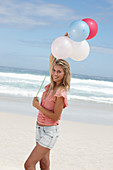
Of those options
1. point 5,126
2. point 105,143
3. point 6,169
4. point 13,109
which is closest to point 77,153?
point 105,143

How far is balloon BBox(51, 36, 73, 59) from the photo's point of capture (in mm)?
2651

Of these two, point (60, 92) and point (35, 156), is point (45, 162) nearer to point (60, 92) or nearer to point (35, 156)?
point (35, 156)

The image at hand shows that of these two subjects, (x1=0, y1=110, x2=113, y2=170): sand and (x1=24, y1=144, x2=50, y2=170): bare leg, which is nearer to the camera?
(x1=24, y1=144, x2=50, y2=170): bare leg

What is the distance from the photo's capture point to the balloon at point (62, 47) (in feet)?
8.70

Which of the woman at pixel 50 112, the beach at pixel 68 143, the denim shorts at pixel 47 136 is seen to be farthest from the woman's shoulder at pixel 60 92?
the beach at pixel 68 143

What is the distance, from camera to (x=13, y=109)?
8305 millimetres

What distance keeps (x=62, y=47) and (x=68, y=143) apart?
296 cm

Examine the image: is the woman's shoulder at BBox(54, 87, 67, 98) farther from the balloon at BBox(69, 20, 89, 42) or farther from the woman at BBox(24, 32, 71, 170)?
the balloon at BBox(69, 20, 89, 42)

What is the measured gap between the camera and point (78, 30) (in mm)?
2627

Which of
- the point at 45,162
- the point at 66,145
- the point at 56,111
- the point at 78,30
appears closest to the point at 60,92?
the point at 56,111

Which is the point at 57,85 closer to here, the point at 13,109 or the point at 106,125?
the point at 106,125

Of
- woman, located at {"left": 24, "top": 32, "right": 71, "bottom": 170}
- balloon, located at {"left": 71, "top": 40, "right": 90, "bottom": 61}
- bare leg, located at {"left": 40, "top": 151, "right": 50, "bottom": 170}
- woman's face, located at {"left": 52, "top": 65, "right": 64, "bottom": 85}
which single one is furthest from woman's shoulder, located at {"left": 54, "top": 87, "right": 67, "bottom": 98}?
bare leg, located at {"left": 40, "top": 151, "right": 50, "bottom": 170}

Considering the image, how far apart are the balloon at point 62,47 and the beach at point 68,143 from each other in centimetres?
200

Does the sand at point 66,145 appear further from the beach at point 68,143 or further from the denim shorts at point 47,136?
the denim shorts at point 47,136
